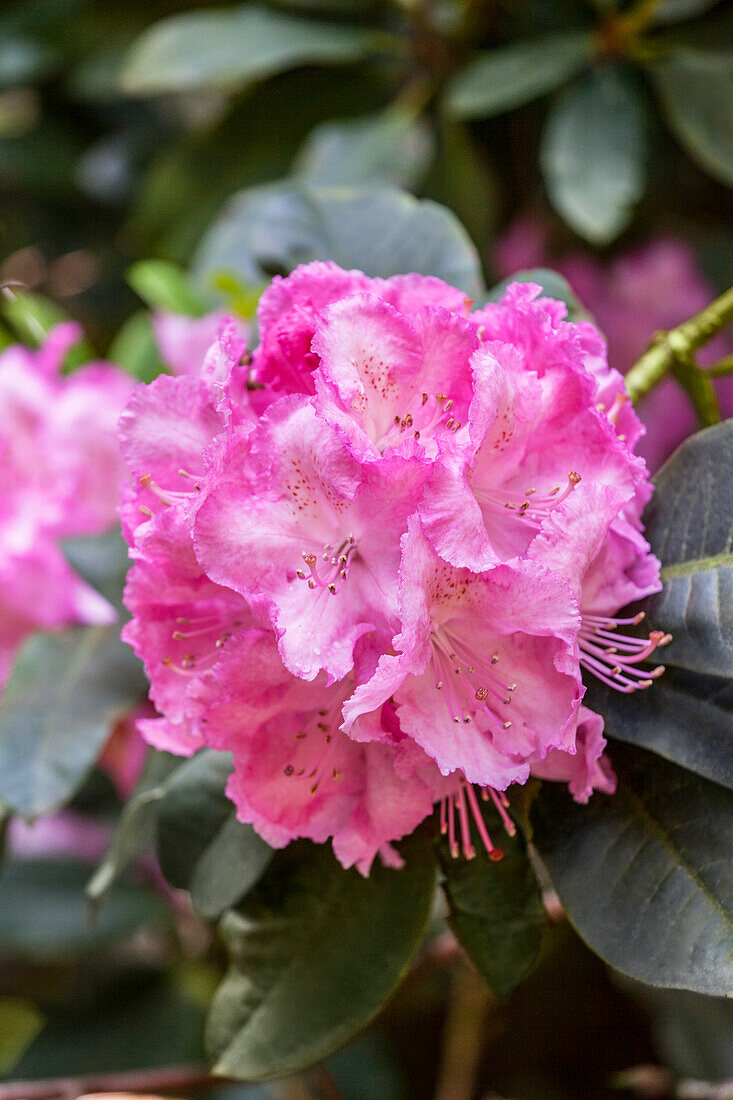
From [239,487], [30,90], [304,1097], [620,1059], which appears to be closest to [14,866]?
[304,1097]

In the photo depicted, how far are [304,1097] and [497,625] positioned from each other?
90cm

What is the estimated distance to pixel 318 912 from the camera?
0.64m

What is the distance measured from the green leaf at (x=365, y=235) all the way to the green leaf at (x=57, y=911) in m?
0.75

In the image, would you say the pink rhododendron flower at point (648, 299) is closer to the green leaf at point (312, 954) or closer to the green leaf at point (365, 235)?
the green leaf at point (365, 235)

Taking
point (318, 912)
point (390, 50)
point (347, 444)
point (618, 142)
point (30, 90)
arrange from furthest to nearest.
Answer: point (30, 90) < point (390, 50) < point (618, 142) < point (318, 912) < point (347, 444)

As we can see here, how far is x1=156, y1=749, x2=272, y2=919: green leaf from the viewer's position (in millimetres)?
650

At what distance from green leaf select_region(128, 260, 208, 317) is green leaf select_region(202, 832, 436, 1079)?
0.57 metres

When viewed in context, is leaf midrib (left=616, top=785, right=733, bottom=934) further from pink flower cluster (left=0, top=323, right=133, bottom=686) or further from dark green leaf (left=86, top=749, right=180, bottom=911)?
pink flower cluster (left=0, top=323, right=133, bottom=686)

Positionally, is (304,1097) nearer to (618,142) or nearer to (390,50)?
(618,142)

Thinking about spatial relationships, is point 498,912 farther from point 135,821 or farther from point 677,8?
point 677,8

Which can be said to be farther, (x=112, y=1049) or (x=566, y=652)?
(x=112, y=1049)

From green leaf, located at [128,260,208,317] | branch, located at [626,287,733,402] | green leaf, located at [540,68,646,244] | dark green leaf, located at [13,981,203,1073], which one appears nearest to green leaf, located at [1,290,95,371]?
green leaf, located at [128,260,208,317]

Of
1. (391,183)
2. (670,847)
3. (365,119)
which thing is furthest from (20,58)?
(670,847)

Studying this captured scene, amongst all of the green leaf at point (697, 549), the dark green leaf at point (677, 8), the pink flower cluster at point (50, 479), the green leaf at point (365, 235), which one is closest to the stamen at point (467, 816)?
the green leaf at point (697, 549)
